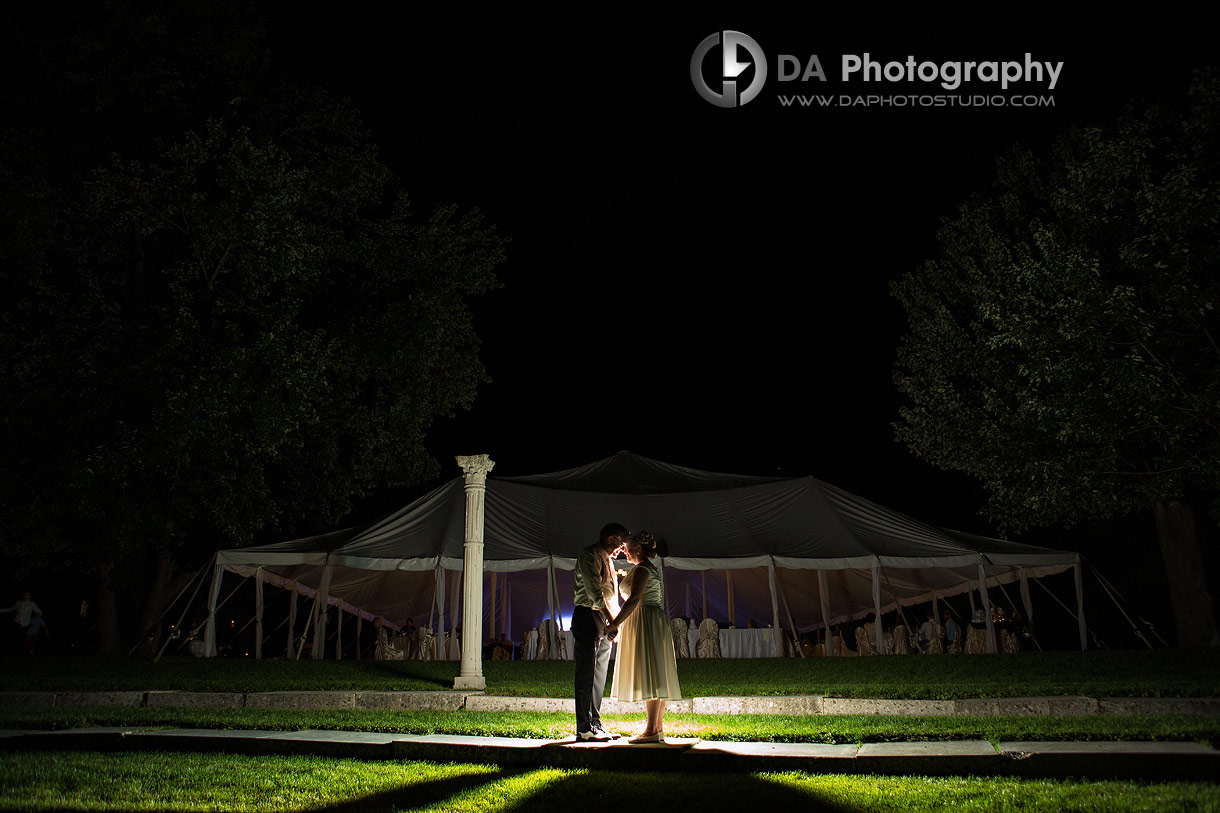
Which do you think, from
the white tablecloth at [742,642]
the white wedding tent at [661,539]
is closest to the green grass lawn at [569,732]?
the white wedding tent at [661,539]

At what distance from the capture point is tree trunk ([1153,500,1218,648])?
16156mm

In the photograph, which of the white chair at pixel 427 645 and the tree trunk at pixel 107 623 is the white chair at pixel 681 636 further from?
the tree trunk at pixel 107 623

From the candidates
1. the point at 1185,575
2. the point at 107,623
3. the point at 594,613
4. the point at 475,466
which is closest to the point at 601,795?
the point at 594,613

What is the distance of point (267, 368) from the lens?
15953mm

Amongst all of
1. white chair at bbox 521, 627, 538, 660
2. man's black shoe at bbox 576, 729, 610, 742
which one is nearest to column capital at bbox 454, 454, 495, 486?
man's black shoe at bbox 576, 729, 610, 742

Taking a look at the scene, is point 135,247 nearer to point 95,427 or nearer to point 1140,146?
point 95,427

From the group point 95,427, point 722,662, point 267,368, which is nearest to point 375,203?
point 267,368

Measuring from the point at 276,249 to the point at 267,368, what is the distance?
2112 millimetres

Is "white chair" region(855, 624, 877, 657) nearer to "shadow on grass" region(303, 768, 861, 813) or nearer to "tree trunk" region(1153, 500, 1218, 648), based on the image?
"tree trunk" region(1153, 500, 1218, 648)

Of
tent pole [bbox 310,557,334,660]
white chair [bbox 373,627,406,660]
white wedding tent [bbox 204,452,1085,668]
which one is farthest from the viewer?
white chair [bbox 373,627,406,660]

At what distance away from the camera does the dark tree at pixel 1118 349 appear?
1239cm

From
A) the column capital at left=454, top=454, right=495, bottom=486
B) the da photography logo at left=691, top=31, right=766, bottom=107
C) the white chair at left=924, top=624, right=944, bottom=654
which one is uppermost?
the da photography logo at left=691, top=31, right=766, bottom=107

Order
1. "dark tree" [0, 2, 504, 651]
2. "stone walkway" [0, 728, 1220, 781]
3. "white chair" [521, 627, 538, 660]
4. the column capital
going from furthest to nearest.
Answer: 1. "white chair" [521, 627, 538, 660]
2. "dark tree" [0, 2, 504, 651]
3. the column capital
4. "stone walkway" [0, 728, 1220, 781]

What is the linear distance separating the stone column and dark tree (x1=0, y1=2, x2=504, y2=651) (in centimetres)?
524
